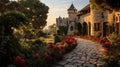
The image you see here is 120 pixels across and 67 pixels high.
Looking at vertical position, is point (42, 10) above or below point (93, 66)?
above

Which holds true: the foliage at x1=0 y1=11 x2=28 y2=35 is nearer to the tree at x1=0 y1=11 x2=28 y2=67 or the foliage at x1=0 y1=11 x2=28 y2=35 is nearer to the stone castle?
the tree at x1=0 y1=11 x2=28 y2=67

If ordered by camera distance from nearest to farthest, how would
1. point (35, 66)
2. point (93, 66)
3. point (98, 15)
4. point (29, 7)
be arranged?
point (35, 66)
point (93, 66)
point (98, 15)
point (29, 7)

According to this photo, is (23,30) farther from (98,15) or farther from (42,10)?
(42,10)

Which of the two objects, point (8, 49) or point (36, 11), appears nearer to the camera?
point (8, 49)

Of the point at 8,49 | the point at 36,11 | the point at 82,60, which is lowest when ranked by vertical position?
the point at 82,60

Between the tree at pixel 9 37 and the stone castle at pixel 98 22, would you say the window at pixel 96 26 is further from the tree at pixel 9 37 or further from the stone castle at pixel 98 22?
the tree at pixel 9 37

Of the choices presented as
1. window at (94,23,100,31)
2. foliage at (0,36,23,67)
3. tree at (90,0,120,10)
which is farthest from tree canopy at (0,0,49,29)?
foliage at (0,36,23,67)

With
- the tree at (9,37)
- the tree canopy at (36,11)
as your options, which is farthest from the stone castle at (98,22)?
the tree canopy at (36,11)

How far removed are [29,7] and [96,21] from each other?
29.0 meters

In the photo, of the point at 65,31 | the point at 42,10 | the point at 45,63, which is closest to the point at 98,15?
the point at 65,31

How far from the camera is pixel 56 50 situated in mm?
10766

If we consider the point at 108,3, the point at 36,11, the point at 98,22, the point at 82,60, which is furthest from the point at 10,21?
the point at 36,11

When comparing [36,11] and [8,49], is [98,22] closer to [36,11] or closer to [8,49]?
[8,49]

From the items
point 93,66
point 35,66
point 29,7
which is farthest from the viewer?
point 29,7
